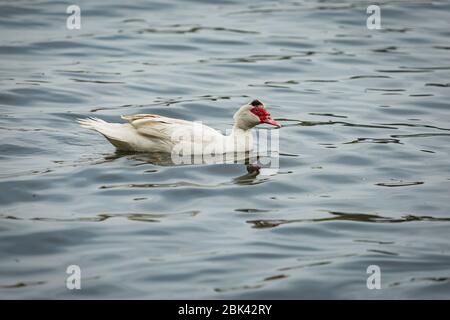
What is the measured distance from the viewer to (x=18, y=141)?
11.5 m

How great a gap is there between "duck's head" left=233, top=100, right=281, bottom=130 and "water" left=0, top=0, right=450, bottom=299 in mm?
565

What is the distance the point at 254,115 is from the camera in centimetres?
1154

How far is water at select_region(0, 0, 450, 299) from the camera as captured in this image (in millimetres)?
8008

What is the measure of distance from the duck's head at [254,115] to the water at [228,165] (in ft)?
1.85

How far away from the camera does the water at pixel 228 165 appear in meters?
8.01

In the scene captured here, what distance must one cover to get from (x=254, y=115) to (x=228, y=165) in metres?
0.82
